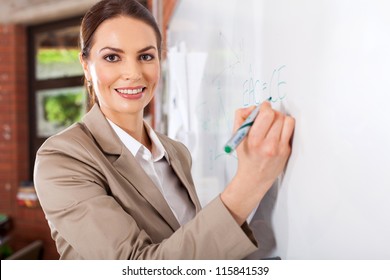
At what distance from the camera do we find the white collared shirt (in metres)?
0.86

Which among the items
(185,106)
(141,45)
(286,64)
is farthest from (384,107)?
(185,106)

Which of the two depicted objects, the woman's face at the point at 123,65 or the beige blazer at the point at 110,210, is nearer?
the beige blazer at the point at 110,210

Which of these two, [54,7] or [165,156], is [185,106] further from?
[54,7]

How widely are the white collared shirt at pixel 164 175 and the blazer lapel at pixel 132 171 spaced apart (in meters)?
0.06

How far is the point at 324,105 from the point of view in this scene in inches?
20.1

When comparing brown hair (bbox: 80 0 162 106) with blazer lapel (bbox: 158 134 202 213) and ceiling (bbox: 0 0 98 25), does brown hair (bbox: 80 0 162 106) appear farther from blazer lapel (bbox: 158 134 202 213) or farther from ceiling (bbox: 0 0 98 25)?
ceiling (bbox: 0 0 98 25)

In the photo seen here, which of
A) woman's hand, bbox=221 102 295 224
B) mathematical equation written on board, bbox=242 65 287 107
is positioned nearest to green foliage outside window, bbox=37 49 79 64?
mathematical equation written on board, bbox=242 65 287 107

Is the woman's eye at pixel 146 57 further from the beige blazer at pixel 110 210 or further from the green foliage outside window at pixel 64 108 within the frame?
the green foliage outside window at pixel 64 108

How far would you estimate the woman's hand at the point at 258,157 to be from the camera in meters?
0.56

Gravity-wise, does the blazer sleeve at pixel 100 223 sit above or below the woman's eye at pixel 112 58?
below

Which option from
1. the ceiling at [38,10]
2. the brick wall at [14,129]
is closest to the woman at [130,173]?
the ceiling at [38,10]

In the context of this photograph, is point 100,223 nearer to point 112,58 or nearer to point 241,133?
point 241,133

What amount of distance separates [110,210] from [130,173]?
0.47 ft

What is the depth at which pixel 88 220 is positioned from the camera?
24.3 inches
